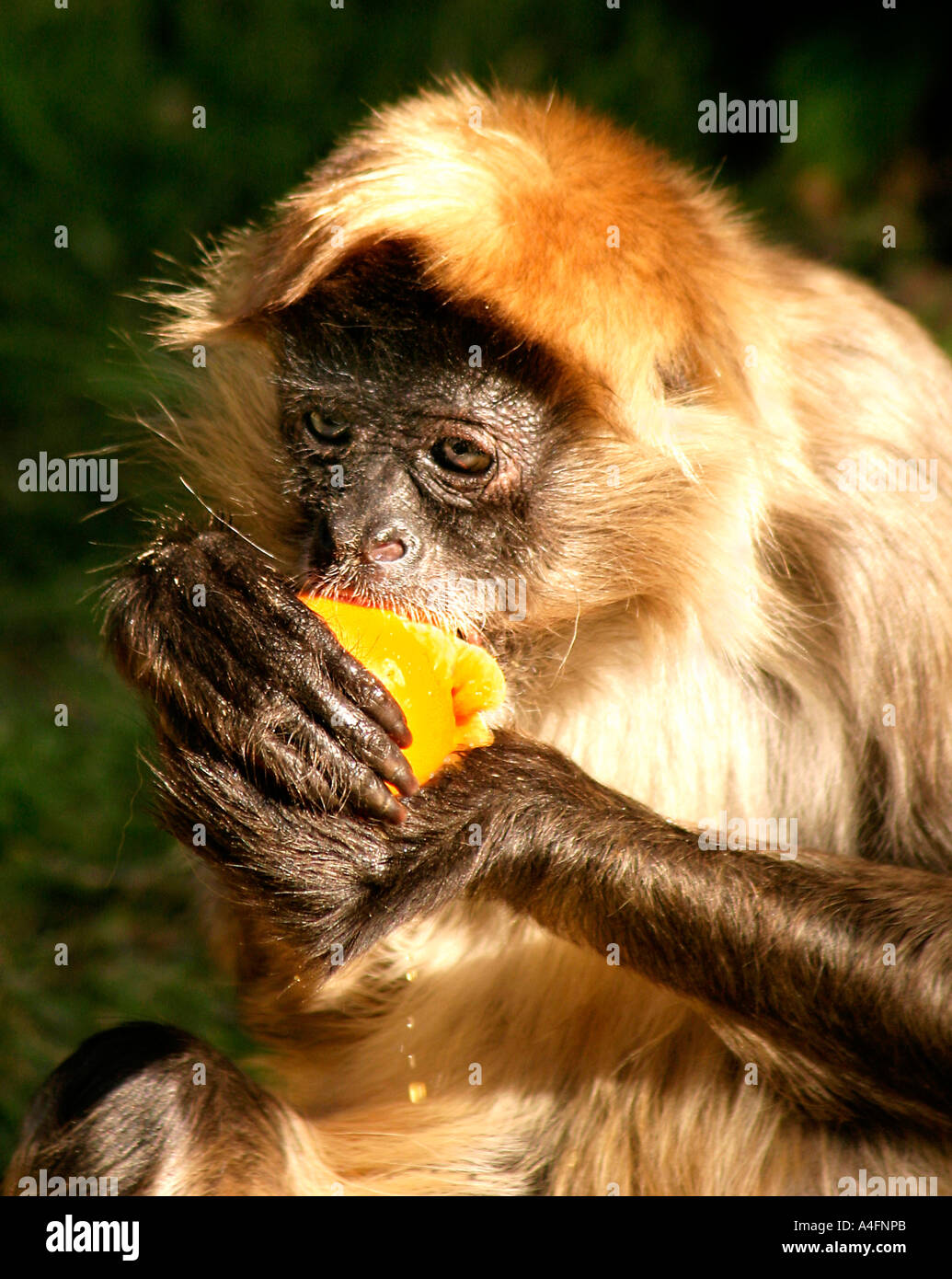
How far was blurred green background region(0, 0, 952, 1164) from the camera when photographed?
8.19 m

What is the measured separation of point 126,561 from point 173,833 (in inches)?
30.9

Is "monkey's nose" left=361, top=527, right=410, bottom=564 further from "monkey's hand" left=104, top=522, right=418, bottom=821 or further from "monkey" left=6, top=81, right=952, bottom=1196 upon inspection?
"monkey's hand" left=104, top=522, right=418, bottom=821

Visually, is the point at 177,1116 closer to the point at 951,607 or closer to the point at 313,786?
the point at 313,786

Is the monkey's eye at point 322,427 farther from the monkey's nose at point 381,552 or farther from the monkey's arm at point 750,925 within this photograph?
the monkey's arm at point 750,925

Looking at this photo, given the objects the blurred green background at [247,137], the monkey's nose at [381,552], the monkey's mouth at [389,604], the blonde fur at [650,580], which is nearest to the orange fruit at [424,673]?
the monkey's mouth at [389,604]

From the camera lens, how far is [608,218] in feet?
12.9

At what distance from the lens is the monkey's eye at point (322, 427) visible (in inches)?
160

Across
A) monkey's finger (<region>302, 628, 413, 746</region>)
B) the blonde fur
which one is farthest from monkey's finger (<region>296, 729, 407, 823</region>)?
the blonde fur

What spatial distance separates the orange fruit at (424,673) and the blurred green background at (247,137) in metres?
3.75

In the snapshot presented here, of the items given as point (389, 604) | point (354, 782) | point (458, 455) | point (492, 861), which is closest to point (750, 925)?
point (492, 861)

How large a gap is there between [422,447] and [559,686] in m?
0.75

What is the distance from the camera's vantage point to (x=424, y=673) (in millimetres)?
3742

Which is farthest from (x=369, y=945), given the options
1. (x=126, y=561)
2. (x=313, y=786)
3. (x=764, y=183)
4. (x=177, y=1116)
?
(x=764, y=183)

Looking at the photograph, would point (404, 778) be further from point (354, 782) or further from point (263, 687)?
point (263, 687)
